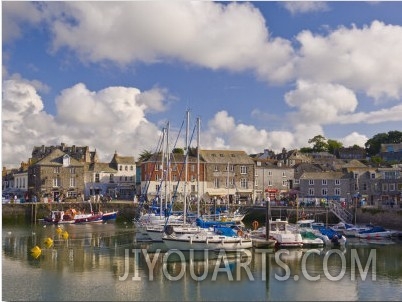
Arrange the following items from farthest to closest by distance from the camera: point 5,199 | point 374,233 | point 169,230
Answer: point 5,199, point 374,233, point 169,230

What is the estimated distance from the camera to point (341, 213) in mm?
59531

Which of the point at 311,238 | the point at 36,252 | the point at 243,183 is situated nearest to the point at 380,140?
the point at 243,183

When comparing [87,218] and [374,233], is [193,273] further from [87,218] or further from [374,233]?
[87,218]

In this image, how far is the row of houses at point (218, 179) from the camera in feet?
236

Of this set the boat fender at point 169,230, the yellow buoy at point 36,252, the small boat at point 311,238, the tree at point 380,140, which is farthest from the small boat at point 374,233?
the tree at point 380,140

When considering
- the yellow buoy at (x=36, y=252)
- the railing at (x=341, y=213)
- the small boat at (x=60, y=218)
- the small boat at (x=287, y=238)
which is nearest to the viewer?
the yellow buoy at (x=36, y=252)

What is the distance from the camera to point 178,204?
6912 centimetres

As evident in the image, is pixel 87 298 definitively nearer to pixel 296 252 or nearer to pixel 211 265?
pixel 211 265

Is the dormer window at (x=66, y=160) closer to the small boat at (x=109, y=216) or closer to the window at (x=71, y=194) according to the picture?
the window at (x=71, y=194)

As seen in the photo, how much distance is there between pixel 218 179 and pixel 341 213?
25.5 metres

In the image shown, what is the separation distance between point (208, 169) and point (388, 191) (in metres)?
25.5

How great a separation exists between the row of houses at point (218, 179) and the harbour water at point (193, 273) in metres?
30.6

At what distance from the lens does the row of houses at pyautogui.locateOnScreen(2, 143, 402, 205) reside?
72.0 meters

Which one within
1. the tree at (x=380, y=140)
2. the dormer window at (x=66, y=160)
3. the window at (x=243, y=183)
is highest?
the tree at (x=380, y=140)
